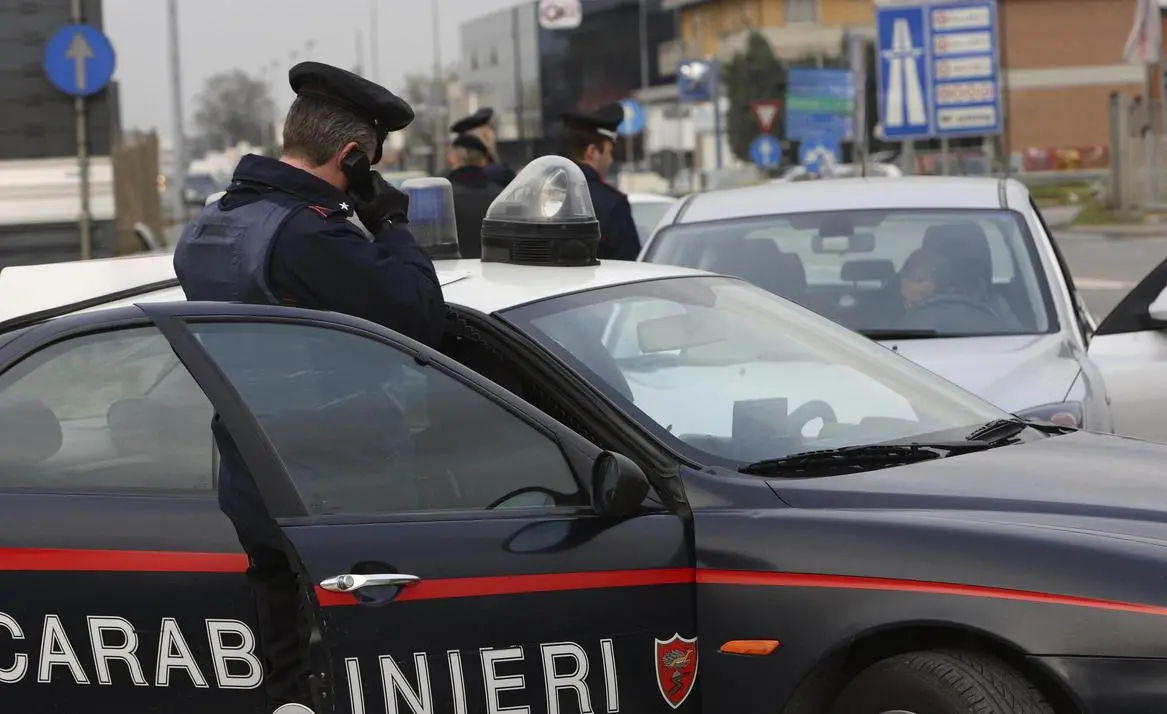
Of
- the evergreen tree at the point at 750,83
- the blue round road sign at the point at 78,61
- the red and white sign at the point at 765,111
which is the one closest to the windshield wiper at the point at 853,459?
the blue round road sign at the point at 78,61

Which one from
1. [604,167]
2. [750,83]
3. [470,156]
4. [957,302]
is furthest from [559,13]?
[957,302]

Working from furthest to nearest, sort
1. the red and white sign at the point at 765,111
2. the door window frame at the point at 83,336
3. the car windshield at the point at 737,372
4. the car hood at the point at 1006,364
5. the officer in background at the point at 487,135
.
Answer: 1. the red and white sign at the point at 765,111
2. the officer in background at the point at 487,135
3. the car hood at the point at 1006,364
4. the car windshield at the point at 737,372
5. the door window frame at the point at 83,336

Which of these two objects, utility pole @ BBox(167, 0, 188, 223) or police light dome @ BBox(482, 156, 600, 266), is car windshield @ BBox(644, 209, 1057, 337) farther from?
utility pole @ BBox(167, 0, 188, 223)

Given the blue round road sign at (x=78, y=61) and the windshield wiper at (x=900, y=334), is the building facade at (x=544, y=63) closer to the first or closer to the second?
the blue round road sign at (x=78, y=61)

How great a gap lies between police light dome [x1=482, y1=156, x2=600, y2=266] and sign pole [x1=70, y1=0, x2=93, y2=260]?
29.5 ft

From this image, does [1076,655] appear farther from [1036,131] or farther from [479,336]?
[1036,131]

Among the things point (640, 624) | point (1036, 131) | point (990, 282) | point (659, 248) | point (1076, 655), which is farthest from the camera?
point (1036, 131)

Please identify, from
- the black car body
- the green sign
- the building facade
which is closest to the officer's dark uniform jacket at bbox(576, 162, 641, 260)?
the black car body

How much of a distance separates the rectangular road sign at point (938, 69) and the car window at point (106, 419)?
21193mm

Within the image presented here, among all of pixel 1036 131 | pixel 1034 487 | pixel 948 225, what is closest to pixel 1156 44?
pixel 948 225

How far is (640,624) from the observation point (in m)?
3.35

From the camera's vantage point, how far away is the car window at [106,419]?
3.56 meters

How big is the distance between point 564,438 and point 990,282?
3.83 m

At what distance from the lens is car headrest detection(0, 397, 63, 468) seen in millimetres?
3572
